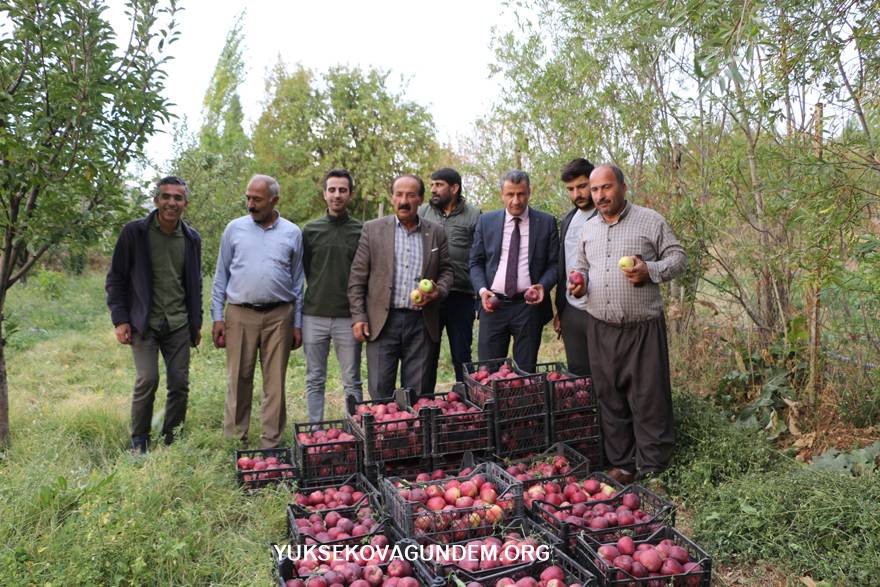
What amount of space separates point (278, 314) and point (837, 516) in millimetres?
4064

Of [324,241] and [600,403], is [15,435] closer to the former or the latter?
[324,241]

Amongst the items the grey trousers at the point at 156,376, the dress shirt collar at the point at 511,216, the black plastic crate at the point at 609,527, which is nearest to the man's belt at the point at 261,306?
the grey trousers at the point at 156,376

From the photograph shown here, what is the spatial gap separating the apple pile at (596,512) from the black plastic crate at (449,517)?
0.18m

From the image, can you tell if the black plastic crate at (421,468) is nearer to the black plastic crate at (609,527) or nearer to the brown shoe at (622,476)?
the black plastic crate at (609,527)

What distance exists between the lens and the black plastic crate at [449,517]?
371cm

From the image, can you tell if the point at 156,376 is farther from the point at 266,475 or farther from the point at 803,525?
the point at 803,525

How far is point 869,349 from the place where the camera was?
5.71 metres

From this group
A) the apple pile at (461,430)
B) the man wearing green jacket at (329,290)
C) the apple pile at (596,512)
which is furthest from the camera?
the man wearing green jacket at (329,290)

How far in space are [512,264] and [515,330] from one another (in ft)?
1.73

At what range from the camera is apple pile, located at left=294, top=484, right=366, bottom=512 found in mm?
→ 4340

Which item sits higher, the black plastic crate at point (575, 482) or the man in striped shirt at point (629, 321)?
the man in striped shirt at point (629, 321)

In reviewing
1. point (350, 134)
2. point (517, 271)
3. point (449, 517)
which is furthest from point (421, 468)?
point (350, 134)

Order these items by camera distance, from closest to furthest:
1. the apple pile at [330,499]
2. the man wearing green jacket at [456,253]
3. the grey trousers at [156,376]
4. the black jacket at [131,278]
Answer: the apple pile at [330,499], the black jacket at [131,278], the grey trousers at [156,376], the man wearing green jacket at [456,253]

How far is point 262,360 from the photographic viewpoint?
5.84m
